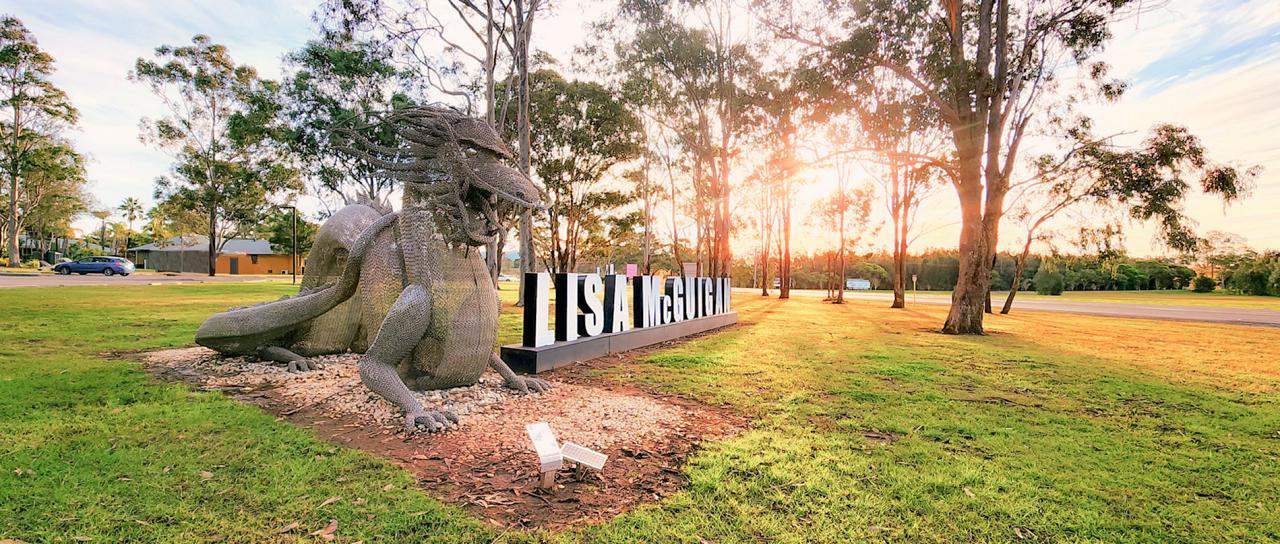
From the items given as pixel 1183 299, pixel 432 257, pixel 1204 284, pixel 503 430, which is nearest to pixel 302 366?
pixel 432 257

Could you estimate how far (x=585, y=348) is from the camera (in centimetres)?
707

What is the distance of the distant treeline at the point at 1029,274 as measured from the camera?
136 feet

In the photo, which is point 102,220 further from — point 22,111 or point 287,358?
point 287,358

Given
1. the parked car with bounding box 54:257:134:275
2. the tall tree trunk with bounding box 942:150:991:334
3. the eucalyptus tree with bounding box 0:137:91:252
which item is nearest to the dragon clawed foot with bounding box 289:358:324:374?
the tall tree trunk with bounding box 942:150:991:334

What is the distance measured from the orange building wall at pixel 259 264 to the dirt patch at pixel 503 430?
53.8 metres

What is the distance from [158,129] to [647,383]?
131ft

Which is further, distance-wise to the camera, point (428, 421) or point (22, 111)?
point (22, 111)

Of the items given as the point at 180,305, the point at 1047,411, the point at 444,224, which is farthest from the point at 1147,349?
the point at 180,305

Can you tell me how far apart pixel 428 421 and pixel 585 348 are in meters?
3.73

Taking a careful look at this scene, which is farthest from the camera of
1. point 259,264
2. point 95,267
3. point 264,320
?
point 259,264

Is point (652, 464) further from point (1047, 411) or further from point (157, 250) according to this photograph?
point (157, 250)

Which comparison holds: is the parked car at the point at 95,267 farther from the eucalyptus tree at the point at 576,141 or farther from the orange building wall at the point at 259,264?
the eucalyptus tree at the point at 576,141

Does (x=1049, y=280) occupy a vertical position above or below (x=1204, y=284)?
above

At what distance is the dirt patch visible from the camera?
8.45 ft
